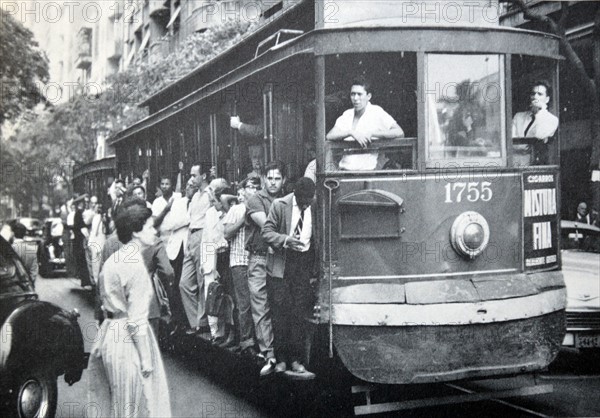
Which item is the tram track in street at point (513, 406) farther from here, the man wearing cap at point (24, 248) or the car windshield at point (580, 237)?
the man wearing cap at point (24, 248)

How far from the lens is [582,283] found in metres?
7.23

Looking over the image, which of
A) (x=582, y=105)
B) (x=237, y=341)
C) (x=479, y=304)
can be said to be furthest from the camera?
(x=582, y=105)

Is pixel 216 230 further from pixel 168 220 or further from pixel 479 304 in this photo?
pixel 479 304

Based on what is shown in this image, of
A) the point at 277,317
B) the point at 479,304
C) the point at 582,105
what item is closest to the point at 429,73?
the point at 479,304

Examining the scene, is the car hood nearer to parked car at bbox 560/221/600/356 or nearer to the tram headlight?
parked car at bbox 560/221/600/356

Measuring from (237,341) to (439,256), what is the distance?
1697 mm

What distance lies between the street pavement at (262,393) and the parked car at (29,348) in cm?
13

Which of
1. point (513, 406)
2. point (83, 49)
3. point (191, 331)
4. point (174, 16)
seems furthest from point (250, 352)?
Result: point (174, 16)

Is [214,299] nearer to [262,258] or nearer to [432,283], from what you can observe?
[262,258]

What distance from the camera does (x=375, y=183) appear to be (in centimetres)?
513

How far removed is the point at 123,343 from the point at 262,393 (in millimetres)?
1873

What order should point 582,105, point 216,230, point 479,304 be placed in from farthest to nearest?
point 582,105 → point 216,230 → point 479,304

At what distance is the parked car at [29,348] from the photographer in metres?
4.39

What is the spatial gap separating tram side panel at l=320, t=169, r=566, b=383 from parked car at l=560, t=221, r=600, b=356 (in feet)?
5.46
